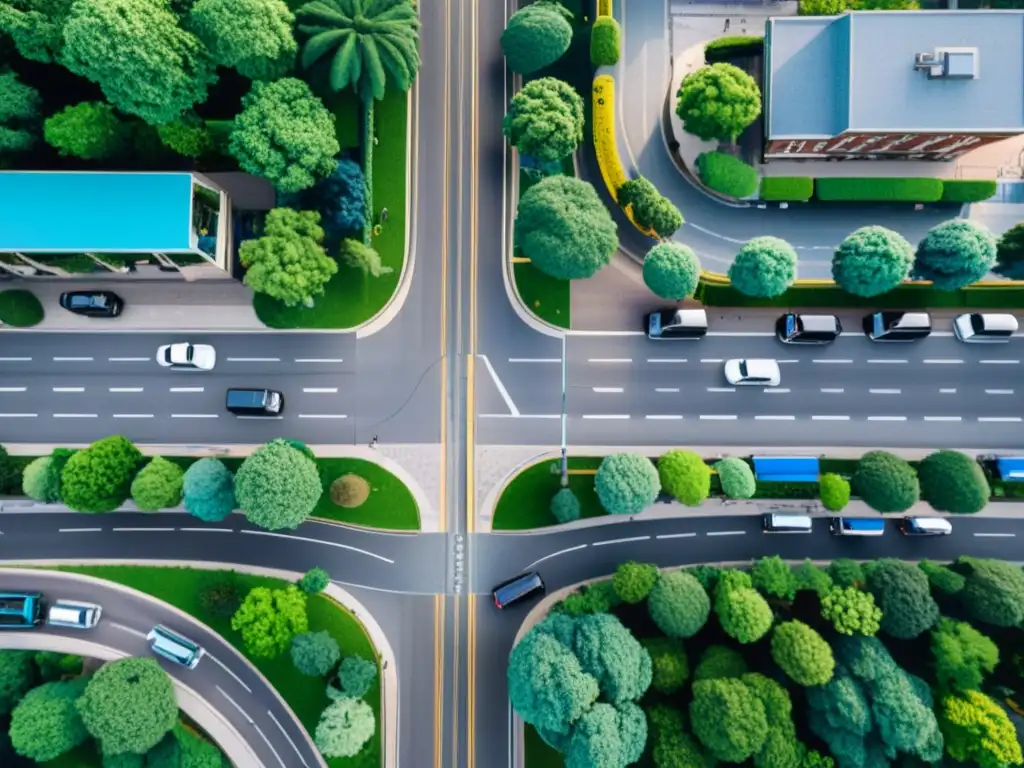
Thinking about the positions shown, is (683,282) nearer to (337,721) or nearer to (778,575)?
(778,575)

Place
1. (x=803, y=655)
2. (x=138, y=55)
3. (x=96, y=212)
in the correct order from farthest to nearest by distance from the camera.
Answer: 1. (x=96, y=212)
2. (x=803, y=655)
3. (x=138, y=55)

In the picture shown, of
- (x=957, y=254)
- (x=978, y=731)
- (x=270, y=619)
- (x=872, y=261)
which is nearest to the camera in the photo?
(x=978, y=731)

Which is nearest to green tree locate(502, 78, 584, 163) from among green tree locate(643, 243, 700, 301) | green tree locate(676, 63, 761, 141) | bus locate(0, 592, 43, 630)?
green tree locate(676, 63, 761, 141)

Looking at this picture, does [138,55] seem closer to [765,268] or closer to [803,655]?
[765,268]

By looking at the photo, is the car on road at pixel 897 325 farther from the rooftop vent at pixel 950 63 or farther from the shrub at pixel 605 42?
the shrub at pixel 605 42

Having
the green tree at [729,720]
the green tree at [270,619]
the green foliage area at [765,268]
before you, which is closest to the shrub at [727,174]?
the green foliage area at [765,268]

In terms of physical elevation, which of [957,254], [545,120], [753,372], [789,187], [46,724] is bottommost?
[46,724]

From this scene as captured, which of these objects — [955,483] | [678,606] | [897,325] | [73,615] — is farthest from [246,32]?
[955,483]

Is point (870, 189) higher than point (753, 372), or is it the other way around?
point (870, 189)
